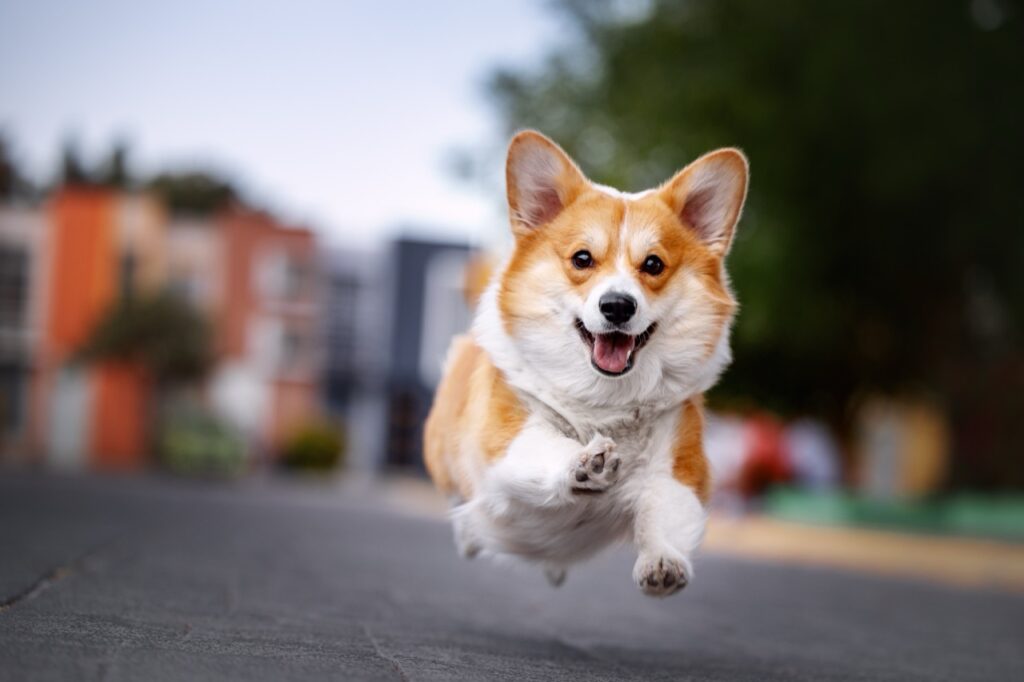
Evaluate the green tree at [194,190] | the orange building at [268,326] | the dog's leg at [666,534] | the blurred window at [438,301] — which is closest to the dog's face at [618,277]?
the dog's leg at [666,534]

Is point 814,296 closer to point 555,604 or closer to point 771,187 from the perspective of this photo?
point 771,187

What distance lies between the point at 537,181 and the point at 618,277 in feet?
2.12

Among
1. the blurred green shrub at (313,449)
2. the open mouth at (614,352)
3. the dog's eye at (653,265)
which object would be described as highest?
the dog's eye at (653,265)

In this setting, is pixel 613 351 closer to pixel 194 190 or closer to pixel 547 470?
pixel 547 470

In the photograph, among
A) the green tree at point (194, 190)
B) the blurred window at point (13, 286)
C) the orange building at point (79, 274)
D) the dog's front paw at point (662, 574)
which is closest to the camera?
the dog's front paw at point (662, 574)

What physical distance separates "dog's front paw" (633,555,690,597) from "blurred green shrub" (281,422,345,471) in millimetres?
30757

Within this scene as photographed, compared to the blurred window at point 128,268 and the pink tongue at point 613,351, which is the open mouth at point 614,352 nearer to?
the pink tongue at point 613,351

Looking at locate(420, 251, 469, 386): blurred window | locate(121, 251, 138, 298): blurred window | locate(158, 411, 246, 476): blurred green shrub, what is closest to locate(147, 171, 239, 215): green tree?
locate(121, 251, 138, 298): blurred window

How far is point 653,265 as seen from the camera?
4.60 m

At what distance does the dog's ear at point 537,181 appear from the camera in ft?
15.8

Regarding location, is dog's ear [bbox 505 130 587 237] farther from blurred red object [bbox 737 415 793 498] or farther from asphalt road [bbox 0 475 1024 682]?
blurred red object [bbox 737 415 793 498]

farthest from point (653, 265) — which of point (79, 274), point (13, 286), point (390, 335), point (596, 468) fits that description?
point (390, 335)

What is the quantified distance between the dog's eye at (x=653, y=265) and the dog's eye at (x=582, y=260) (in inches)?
7.4

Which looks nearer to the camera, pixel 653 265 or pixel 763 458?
pixel 653 265
